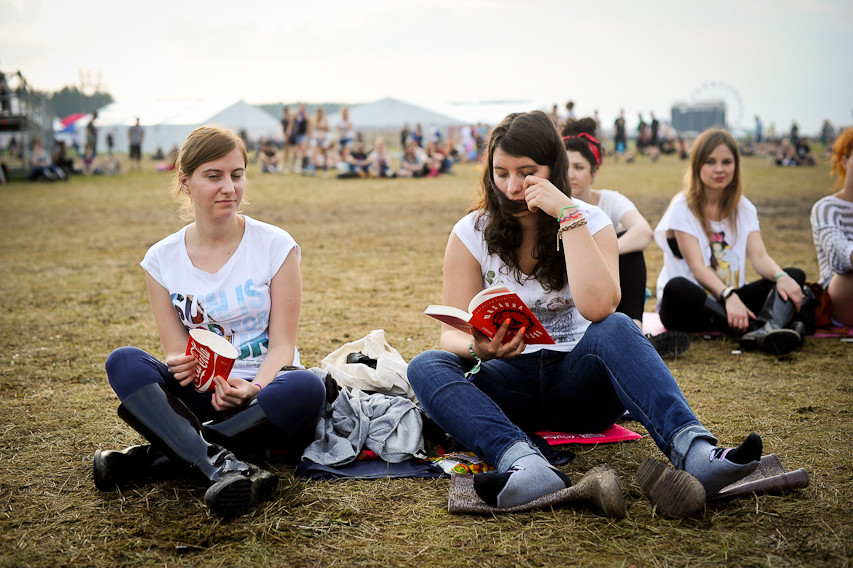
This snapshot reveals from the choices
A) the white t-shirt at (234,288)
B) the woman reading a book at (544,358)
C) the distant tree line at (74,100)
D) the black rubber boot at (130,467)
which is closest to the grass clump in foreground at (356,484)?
the black rubber boot at (130,467)

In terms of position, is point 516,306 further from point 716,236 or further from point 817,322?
point 817,322

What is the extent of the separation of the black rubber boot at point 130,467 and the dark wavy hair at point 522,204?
1530 mm

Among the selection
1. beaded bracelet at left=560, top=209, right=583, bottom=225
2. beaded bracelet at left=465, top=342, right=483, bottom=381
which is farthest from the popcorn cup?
beaded bracelet at left=560, top=209, right=583, bottom=225

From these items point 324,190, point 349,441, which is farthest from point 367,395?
point 324,190

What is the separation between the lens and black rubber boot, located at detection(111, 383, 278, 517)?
8.48 feet

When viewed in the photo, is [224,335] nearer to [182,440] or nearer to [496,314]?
[182,440]

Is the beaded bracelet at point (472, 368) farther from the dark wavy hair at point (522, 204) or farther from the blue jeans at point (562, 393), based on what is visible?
the dark wavy hair at point (522, 204)

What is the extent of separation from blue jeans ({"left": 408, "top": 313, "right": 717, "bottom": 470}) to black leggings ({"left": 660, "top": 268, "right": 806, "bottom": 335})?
6.42 feet

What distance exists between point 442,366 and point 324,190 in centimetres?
1479

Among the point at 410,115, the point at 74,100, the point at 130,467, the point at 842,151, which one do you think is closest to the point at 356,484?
the point at 130,467

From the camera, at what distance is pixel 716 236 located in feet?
16.5

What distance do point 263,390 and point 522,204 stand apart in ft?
4.07

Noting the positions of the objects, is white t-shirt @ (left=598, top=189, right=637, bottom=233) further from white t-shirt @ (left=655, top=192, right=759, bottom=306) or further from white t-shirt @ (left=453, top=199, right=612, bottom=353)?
white t-shirt @ (left=453, top=199, right=612, bottom=353)

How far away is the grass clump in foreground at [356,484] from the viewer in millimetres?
2270
